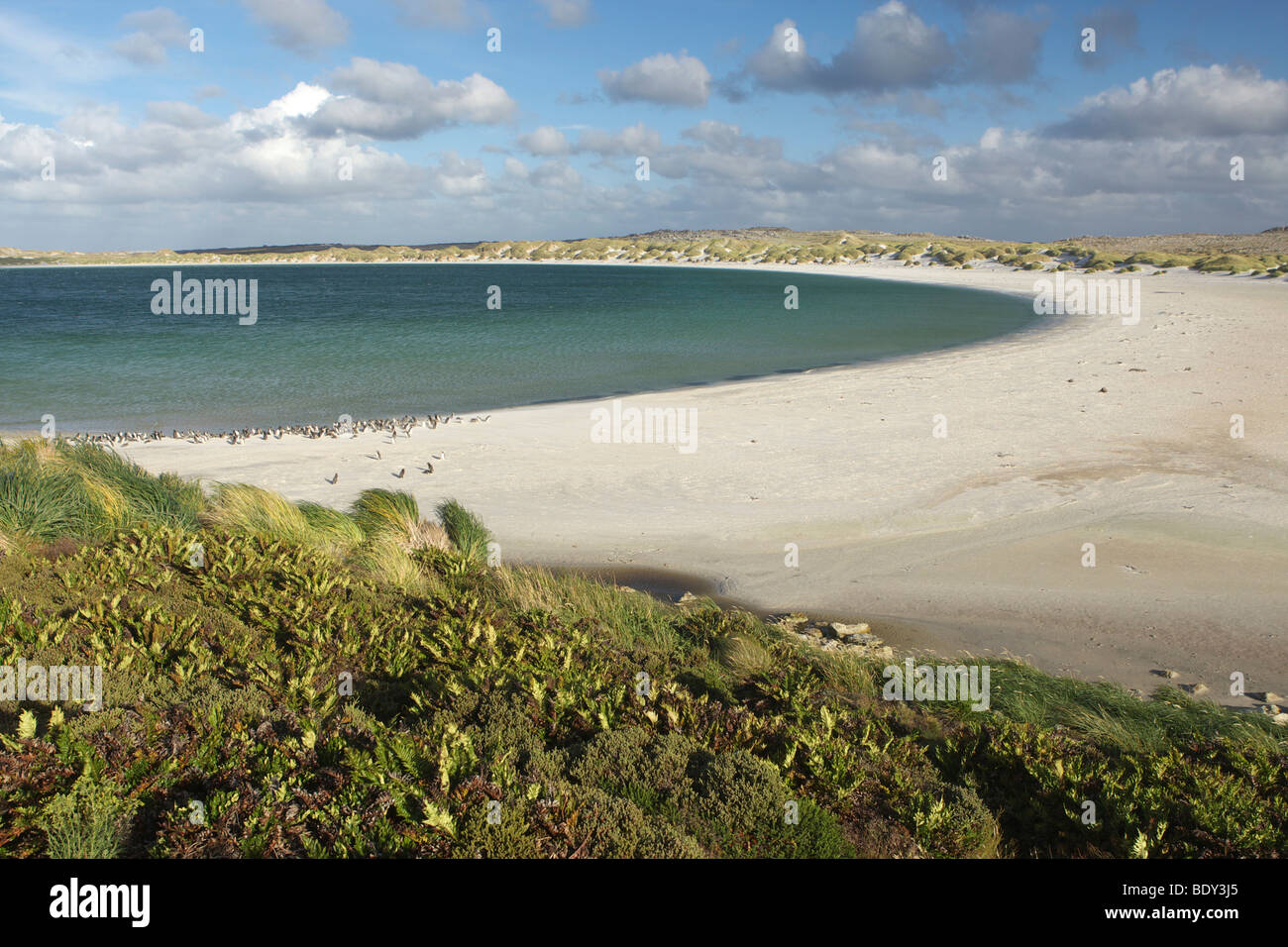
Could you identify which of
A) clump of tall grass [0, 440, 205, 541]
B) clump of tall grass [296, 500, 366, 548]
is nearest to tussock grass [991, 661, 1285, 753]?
clump of tall grass [296, 500, 366, 548]

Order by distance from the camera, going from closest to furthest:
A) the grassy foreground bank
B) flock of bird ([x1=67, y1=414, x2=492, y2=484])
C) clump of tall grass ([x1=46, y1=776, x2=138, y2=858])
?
clump of tall grass ([x1=46, y1=776, x2=138, y2=858]) → the grassy foreground bank → flock of bird ([x1=67, y1=414, x2=492, y2=484])

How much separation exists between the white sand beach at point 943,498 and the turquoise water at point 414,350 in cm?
447

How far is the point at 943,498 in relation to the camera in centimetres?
1148

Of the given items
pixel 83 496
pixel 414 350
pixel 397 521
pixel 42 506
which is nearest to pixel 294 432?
pixel 397 521

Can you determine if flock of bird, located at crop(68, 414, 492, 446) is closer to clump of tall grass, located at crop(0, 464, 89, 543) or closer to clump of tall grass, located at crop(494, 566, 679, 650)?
clump of tall grass, located at crop(0, 464, 89, 543)

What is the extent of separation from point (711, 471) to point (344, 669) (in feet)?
27.5

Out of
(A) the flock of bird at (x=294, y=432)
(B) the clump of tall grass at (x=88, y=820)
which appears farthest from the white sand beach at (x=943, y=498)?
(B) the clump of tall grass at (x=88, y=820)

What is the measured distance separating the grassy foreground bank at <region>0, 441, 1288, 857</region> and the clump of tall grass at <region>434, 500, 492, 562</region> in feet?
5.85

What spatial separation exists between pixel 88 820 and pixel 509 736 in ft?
6.31

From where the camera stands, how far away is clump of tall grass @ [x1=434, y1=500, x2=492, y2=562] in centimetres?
920

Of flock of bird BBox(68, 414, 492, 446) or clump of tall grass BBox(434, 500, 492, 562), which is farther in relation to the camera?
flock of bird BBox(68, 414, 492, 446)

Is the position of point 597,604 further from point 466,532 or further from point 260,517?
point 260,517

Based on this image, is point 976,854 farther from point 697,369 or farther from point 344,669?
point 697,369
